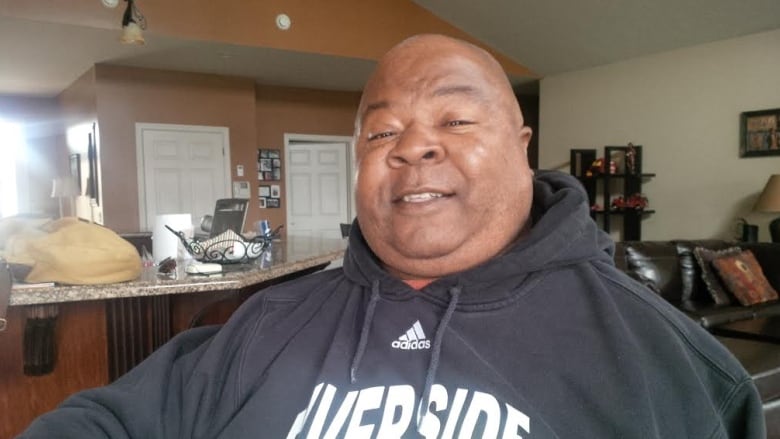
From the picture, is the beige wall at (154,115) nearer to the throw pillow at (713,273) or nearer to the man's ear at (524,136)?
the throw pillow at (713,273)

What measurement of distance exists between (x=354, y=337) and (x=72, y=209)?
7096mm

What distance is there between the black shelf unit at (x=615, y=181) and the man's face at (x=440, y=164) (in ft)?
14.9

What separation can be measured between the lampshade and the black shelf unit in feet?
3.60

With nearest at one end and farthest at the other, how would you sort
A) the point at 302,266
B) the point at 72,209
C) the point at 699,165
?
the point at 302,266
the point at 699,165
the point at 72,209

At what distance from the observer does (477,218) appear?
2.68 feet

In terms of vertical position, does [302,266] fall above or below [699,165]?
below

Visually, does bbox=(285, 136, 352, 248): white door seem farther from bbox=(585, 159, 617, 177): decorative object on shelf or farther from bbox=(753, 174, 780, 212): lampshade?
bbox=(753, 174, 780, 212): lampshade

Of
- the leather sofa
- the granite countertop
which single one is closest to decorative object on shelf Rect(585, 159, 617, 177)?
the leather sofa

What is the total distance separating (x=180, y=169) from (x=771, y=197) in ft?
18.4

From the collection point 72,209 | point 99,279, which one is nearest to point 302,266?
point 99,279

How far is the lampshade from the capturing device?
152 inches

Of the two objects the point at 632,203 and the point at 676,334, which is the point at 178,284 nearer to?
the point at 676,334

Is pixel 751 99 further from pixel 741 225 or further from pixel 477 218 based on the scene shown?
pixel 477 218

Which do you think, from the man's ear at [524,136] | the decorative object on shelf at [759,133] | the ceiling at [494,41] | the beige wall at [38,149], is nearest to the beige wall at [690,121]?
the decorative object on shelf at [759,133]
